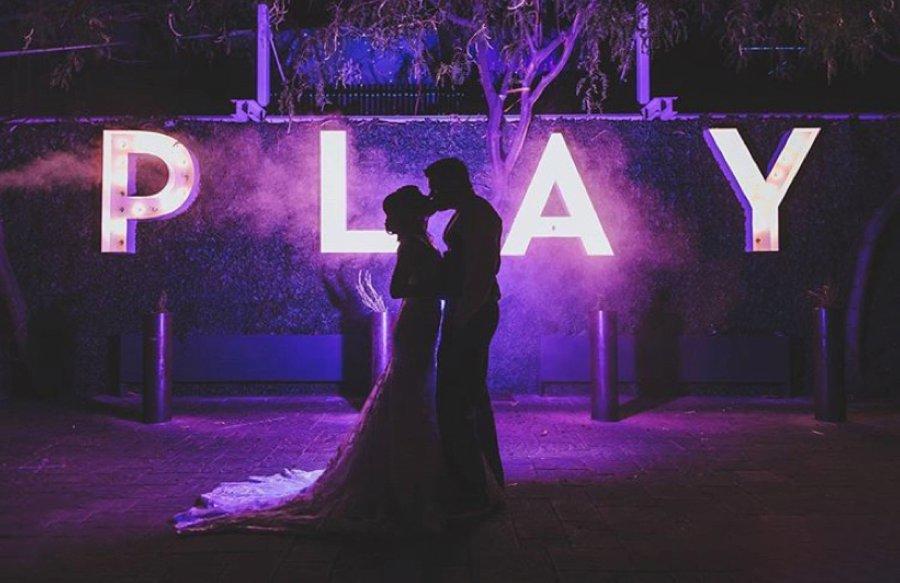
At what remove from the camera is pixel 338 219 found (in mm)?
10070

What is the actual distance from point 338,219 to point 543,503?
6.12 m

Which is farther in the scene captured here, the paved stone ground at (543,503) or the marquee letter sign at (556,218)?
the marquee letter sign at (556,218)

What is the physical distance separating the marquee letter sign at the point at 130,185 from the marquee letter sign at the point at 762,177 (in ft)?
24.7

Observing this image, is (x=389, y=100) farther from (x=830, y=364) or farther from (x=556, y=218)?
(x=830, y=364)

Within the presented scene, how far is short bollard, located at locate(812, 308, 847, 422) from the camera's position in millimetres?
8039

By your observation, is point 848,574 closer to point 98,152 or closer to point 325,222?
point 325,222

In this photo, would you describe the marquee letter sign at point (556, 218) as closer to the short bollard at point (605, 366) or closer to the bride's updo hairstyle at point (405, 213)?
the short bollard at point (605, 366)

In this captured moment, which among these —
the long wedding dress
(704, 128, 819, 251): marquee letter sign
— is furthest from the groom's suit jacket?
(704, 128, 819, 251): marquee letter sign

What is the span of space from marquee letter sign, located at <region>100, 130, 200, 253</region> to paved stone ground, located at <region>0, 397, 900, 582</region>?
282cm

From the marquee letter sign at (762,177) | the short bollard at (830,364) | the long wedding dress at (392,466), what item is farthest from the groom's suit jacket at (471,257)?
the marquee letter sign at (762,177)

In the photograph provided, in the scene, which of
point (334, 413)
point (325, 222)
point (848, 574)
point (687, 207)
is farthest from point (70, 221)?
point (848, 574)

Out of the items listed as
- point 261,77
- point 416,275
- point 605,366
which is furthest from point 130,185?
point 416,275

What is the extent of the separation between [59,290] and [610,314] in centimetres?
775

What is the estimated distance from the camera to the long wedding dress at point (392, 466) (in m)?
4.24
